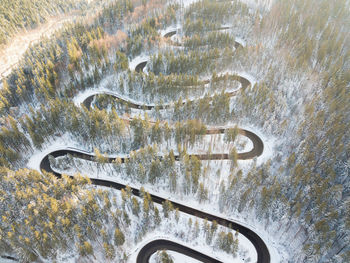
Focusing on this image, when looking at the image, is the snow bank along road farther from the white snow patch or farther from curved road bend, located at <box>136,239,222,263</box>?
the white snow patch

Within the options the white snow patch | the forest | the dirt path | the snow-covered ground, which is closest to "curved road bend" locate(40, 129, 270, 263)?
the snow-covered ground

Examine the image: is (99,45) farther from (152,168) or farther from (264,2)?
(264,2)

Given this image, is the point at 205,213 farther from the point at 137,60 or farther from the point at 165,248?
the point at 137,60

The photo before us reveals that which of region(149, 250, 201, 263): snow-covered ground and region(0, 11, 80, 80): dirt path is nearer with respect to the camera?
region(149, 250, 201, 263): snow-covered ground

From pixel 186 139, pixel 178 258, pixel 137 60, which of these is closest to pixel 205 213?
pixel 178 258

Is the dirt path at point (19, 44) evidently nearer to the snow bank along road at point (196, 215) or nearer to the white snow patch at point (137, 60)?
the white snow patch at point (137, 60)

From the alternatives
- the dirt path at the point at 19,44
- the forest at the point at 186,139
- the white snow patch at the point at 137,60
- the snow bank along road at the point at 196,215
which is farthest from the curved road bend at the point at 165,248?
the dirt path at the point at 19,44
